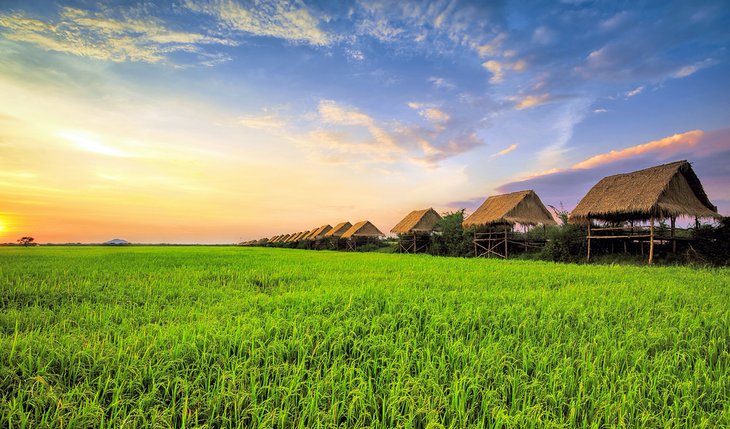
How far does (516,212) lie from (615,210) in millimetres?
4726

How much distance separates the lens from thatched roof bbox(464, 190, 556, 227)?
17.1 meters

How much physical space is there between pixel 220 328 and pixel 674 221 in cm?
1522

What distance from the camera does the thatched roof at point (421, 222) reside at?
81.7ft

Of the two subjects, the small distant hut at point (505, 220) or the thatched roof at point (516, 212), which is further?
the small distant hut at point (505, 220)

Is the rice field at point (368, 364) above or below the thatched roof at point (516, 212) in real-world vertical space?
below

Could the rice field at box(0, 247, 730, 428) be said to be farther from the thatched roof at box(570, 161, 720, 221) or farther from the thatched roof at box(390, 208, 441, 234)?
the thatched roof at box(390, 208, 441, 234)

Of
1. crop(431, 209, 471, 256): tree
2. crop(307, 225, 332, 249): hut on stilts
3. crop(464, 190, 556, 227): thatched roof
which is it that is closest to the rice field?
crop(464, 190, 556, 227): thatched roof

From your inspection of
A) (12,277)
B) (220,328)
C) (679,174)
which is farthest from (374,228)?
(220,328)

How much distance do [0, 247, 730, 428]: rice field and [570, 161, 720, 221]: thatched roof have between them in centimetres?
893

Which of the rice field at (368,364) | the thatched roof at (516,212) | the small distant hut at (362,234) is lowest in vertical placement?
the rice field at (368,364)

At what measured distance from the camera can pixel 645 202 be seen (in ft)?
38.9

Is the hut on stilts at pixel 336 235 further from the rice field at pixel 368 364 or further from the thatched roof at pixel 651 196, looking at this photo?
the rice field at pixel 368 364

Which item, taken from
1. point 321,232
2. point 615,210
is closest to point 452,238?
point 615,210

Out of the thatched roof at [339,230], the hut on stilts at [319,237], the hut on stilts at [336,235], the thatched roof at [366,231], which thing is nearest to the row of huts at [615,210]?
the thatched roof at [366,231]
